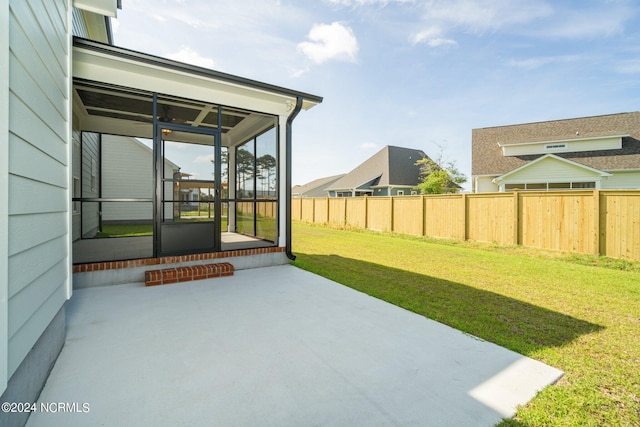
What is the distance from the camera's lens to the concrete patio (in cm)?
166

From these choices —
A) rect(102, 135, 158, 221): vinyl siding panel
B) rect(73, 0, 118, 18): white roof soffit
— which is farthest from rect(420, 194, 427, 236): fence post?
rect(102, 135, 158, 221): vinyl siding panel

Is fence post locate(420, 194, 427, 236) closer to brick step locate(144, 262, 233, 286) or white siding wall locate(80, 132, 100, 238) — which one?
brick step locate(144, 262, 233, 286)

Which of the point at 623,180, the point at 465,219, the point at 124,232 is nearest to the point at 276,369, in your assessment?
the point at 465,219

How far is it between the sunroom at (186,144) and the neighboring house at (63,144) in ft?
0.08

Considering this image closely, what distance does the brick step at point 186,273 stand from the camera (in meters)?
4.22

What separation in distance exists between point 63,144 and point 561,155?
19251mm

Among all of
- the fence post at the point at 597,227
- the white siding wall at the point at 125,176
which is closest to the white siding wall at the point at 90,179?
the white siding wall at the point at 125,176

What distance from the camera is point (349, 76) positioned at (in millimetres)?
10836

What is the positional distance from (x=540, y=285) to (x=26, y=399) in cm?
595

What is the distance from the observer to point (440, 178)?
1981cm

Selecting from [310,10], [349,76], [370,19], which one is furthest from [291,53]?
[349,76]

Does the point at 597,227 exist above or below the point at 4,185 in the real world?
below

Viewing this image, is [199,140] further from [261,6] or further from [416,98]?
[416,98]

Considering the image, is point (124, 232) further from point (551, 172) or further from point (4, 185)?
point (551, 172)
